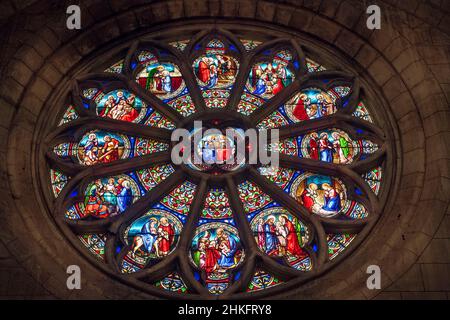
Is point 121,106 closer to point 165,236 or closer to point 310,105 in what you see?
point 165,236

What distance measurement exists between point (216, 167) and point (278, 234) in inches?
50.9

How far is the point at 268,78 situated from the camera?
16453 millimetres

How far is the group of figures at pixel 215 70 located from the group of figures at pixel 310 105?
3.14ft

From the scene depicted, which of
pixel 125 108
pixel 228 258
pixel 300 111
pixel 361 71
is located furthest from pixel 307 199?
pixel 125 108

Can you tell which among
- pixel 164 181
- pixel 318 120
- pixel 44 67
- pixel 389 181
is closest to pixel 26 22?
pixel 44 67

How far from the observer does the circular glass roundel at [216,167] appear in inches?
568

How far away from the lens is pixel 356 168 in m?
15.3

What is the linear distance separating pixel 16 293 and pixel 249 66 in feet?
16.2

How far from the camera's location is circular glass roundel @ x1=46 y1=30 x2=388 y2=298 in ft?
47.3

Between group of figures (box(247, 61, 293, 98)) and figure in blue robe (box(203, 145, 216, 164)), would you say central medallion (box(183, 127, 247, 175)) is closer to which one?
figure in blue robe (box(203, 145, 216, 164))

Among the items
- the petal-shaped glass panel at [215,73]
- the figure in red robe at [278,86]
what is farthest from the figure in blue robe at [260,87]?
the petal-shaped glass panel at [215,73]

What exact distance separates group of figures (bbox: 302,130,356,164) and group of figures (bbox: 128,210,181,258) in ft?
6.84

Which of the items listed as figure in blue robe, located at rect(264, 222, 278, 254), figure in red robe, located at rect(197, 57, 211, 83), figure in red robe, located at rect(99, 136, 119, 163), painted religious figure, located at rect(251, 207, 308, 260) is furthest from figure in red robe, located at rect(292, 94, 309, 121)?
figure in red robe, located at rect(99, 136, 119, 163)

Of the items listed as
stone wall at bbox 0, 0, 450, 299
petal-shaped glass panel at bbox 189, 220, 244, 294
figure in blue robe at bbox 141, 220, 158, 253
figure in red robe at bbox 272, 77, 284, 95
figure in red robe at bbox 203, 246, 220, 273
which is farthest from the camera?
figure in red robe at bbox 272, 77, 284, 95
